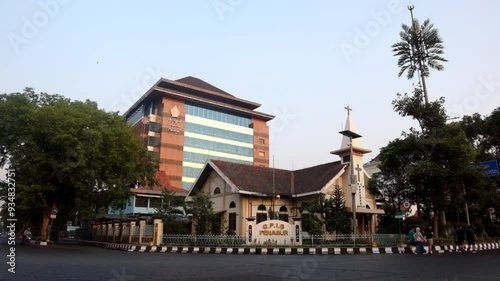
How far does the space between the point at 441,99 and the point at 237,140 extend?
54.0 m

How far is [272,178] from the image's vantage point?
29.4 meters

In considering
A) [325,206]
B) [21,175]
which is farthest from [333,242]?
[21,175]

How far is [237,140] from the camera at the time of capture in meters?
75.6

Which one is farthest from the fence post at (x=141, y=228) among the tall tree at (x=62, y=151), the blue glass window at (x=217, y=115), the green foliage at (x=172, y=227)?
the blue glass window at (x=217, y=115)

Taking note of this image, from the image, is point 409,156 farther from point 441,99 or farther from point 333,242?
point 333,242

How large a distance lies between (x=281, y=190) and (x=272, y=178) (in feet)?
5.11

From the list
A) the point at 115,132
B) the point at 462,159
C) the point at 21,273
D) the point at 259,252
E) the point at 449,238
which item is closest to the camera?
the point at 21,273

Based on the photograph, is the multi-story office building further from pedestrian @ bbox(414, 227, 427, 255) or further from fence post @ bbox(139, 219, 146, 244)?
pedestrian @ bbox(414, 227, 427, 255)

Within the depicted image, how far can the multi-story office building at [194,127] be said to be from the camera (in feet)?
216

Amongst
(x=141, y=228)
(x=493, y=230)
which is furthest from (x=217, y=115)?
(x=493, y=230)

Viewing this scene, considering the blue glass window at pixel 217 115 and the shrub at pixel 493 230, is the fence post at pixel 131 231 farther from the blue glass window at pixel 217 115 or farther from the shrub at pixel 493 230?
the blue glass window at pixel 217 115

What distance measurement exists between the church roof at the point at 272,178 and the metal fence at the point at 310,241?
4887 millimetres

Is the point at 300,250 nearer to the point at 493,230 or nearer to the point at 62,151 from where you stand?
the point at 62,151

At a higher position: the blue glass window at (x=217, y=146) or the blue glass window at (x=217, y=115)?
the blue glass window at (x=217, y=115)
